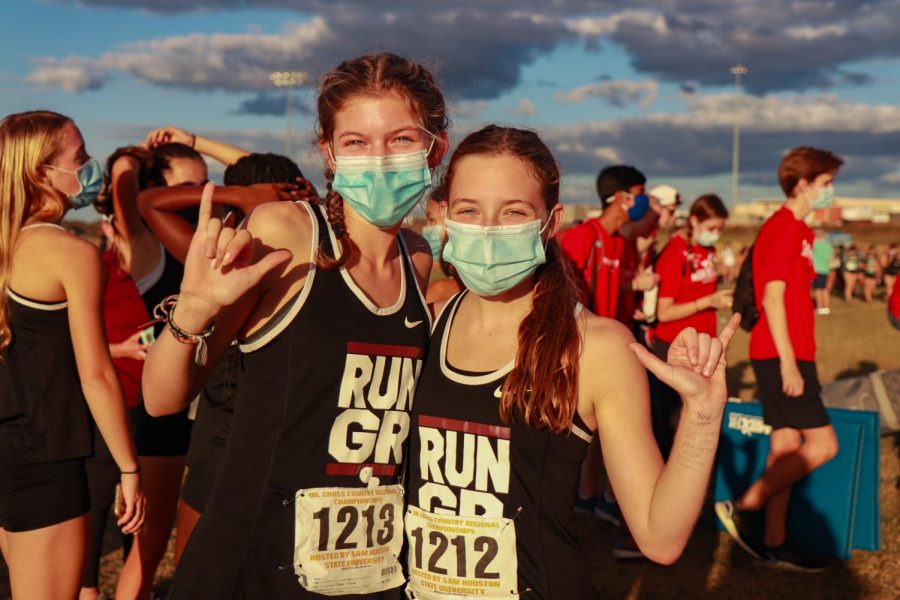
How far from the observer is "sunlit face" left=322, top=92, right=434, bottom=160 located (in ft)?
7.99

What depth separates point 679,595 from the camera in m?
5.62

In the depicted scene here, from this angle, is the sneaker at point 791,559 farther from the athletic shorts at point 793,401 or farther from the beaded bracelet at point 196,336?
the beaded bracelet at point 196,336

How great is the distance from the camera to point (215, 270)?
2023 mm

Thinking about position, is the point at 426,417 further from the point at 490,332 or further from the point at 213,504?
the point at 213,504

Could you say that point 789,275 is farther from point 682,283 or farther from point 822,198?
point 682,283

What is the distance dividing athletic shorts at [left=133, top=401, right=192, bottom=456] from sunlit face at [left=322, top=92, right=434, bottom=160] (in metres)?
2.47

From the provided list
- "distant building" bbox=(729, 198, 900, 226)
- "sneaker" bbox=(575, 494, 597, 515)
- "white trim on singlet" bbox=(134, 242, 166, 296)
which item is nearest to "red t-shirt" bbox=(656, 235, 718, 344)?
"sneaker" bbox=(575, 494, 597, 515)

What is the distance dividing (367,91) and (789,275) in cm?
402

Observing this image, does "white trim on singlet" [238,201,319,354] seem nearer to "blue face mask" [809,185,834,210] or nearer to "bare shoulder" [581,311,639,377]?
"bare shoulder" [581,311,639,377]

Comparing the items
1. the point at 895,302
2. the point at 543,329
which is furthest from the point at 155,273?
the point at 895,302

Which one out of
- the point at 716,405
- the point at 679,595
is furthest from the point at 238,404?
the point at 679,595

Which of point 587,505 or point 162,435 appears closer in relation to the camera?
point 162,435

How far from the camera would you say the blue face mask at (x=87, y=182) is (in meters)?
3.56

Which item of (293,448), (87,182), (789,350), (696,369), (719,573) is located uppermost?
(87,182)
